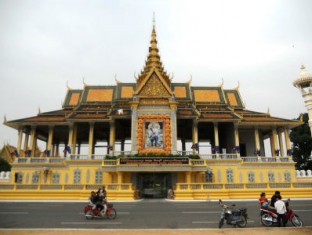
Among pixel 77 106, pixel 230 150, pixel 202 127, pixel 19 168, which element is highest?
pixel 77 106

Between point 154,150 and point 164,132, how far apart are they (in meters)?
2.34

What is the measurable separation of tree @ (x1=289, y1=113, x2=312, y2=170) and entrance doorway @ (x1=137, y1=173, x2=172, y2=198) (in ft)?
91.2

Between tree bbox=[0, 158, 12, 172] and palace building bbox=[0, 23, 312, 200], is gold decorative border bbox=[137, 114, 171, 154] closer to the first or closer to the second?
palace building bbox=[0, 23, 312, 200]

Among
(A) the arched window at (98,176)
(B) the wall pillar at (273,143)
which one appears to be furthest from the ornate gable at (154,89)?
(B) the wall pillar at (273,143)

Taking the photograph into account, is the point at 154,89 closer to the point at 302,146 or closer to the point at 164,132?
the point at 164,132

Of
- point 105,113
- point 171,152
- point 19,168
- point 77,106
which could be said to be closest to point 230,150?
point 171,152

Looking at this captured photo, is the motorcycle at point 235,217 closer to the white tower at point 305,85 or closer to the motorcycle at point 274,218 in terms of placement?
the motorcycle at point 274,218

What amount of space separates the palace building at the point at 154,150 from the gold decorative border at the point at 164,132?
11cm

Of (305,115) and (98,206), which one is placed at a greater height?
(305,115)

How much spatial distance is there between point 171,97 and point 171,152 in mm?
6405

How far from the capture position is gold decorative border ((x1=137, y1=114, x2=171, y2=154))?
29.9 metres

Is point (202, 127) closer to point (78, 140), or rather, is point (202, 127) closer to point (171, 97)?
point (171, 97)

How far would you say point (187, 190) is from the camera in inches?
931

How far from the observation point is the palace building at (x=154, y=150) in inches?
963
